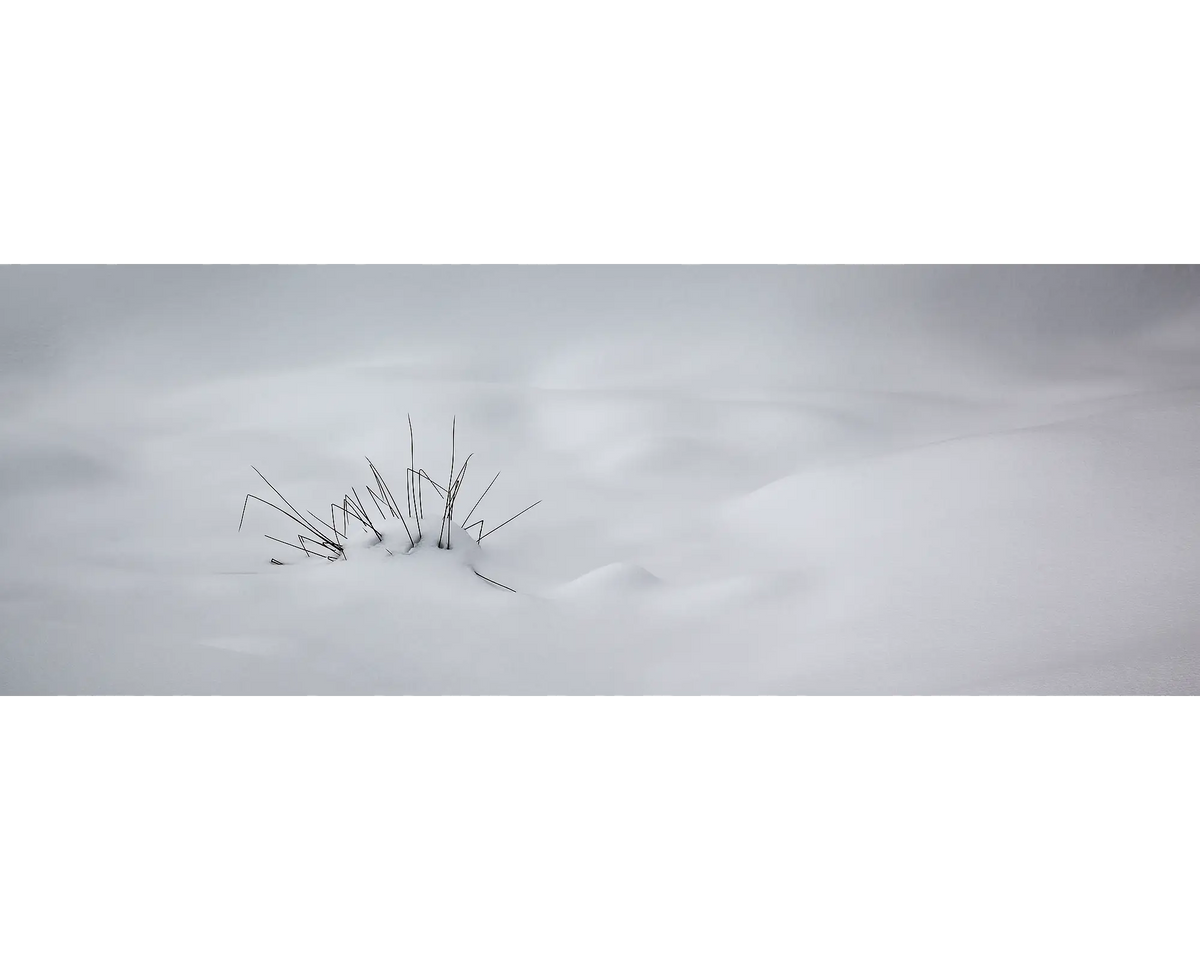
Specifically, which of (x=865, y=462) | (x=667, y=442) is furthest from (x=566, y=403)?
(x=865, y=462)

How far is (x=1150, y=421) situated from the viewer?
2.45 meters

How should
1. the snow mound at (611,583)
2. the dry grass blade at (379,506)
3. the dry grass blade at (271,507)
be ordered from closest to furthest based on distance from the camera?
the snow mound at (611,583) → the dry grass blade at (379,506) → the dry grass blade at (271,507)

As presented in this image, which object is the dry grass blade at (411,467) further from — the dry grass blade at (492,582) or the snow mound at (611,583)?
the snow mound at (611,583)

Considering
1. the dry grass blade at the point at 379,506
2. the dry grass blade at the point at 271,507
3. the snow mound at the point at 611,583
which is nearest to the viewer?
the snow mound at the point at 611,583

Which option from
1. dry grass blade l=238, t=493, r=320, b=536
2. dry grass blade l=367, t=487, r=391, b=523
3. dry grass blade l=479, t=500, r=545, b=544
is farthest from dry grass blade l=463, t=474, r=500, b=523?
dry grass blade l=238, t=493, r=320, b=536

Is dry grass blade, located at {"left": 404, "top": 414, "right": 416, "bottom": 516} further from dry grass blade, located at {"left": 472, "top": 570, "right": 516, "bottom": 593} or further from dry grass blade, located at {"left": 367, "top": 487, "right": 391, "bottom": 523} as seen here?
dry grass blade, located at {"left": 472, "top": 570, "right": 516, "bottom": 593}

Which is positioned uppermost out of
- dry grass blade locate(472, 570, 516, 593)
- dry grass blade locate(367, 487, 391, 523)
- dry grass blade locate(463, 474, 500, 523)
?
dry grass blade locate(463, 474, 500, 523)

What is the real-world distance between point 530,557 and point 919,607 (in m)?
0.85

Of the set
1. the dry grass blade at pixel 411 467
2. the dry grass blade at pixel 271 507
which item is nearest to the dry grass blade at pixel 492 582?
the dry grass blade at pixel 411 467

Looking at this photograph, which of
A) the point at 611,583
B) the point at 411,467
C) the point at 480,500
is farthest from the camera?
the point at 411,467

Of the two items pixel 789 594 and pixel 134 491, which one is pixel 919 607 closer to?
pixel 789 594

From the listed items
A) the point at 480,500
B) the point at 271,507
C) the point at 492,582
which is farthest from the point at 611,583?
the point at 271,507

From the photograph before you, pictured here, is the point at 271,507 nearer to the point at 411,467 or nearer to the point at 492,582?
the point at 411,467

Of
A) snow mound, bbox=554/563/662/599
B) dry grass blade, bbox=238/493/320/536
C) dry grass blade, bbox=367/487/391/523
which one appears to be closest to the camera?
snow mound, bbox=554/563/662/599
